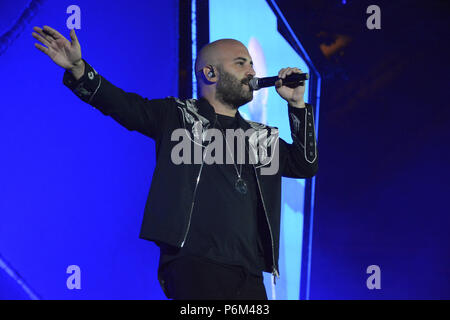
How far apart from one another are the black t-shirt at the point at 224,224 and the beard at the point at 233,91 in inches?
11.0

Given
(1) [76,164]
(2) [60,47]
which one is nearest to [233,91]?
(2) [60,47]

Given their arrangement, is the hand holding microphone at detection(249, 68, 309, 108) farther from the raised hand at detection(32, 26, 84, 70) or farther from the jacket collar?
the raised hand at detection(32, 26, 84, 70)

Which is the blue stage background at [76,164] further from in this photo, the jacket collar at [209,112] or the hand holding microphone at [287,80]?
the hand holding microphone at [287,80]

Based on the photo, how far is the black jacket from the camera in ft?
5.62

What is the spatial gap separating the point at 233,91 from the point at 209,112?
124 mm

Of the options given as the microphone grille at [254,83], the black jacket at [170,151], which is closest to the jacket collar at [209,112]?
the black jacket at [170,151]

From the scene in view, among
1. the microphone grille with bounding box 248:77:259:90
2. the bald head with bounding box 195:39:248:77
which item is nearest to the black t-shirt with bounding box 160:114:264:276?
the microphone grille with bounding box 248:77:259:90

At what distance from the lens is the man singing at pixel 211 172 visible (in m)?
1.70

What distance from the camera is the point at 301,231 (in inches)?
124

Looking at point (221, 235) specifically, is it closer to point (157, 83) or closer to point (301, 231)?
point (157, 83)

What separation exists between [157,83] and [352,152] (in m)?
1.25

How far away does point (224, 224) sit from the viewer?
1.75 meters

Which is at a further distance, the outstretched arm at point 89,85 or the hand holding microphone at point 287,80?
the hand holding microphone at point 287,80
